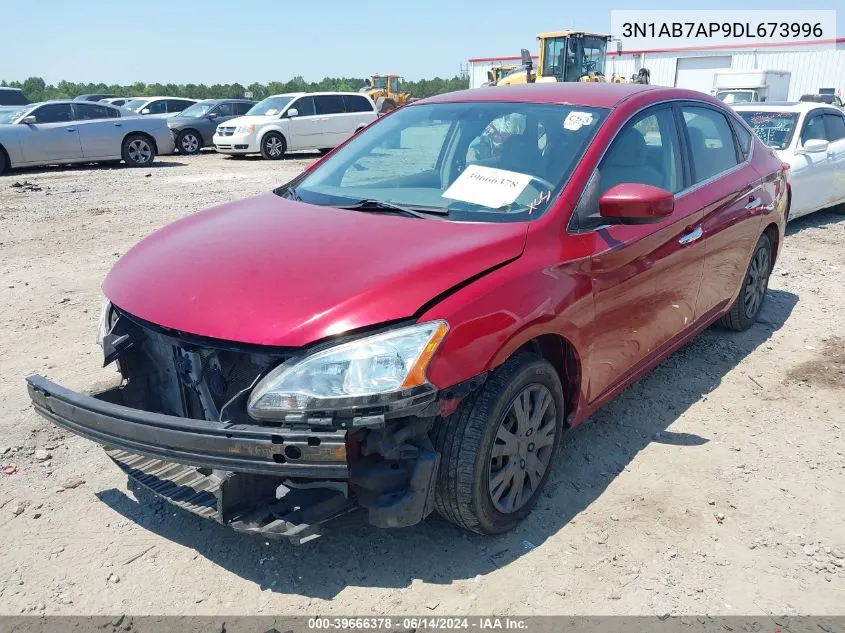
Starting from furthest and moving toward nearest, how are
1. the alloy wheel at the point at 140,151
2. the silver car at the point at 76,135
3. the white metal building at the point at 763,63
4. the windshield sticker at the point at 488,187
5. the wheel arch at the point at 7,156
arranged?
the white metal building at the point at 763,63, the alloy wheel at the point at 140,151, the silver car at the point at 76,135, the wheel arch at the point at 7,156, the windshield sticker at the point at 488,187

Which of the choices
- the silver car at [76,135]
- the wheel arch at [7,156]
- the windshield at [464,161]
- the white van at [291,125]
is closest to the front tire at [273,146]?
the white van at [291,125]

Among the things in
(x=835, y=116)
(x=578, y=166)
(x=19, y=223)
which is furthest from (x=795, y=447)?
Answer: (x=19, y=223)

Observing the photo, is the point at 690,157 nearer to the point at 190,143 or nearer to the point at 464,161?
the point at 464,161

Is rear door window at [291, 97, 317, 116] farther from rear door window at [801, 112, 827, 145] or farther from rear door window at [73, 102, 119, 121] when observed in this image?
rear door window at [801, 112, 827, 145]

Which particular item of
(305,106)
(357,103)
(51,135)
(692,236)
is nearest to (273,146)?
(305,106)

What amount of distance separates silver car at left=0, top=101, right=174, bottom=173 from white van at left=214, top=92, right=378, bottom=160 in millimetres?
1686

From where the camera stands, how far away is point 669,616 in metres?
2.44

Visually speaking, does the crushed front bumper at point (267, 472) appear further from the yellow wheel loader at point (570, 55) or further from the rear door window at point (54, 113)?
the yellow wheel loader at point (570, 55)

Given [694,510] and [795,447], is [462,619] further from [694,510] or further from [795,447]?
[795,447]

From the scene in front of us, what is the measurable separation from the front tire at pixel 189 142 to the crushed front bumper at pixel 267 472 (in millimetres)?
17841

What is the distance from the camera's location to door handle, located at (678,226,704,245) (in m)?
3.61

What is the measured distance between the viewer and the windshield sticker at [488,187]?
9.91 ft

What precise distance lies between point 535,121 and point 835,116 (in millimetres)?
7078

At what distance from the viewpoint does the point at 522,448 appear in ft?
9.21
